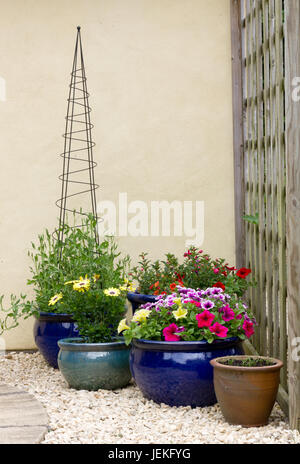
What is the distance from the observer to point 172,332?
3.32 metres

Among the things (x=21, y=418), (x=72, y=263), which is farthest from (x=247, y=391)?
(x=72, y=263)

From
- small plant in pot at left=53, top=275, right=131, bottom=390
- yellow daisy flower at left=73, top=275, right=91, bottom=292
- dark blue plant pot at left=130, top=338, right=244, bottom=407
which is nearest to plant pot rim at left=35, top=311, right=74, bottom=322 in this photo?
small plant in pot at left=53, top=275, right=131, bottom=390

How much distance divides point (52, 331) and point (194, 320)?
48.2 inches

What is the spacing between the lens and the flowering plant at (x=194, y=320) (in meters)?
3.26

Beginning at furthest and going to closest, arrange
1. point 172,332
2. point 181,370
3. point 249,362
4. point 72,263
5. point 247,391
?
point 72,263 → point 172,332 → point 181,370 → point 249,362 → point 247,391

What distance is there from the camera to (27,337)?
4918mm

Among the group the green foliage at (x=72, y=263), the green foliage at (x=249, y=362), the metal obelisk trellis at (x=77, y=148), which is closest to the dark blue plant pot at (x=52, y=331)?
the green foliage at (x=72, y=263)

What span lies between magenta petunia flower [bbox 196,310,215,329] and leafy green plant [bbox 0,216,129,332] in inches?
36.8

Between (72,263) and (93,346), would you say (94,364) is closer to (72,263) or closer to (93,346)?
(93,346)

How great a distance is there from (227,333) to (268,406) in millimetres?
519

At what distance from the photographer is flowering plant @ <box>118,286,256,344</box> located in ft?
10.7

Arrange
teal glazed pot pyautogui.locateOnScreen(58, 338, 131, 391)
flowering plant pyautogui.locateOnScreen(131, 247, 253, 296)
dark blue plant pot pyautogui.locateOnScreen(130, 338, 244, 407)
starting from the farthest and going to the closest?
1. flowering plant pyautogui.locateOnScreen(131, 247, 253, 296)
2. teal glazed pot pyautogui.locateOnScreen(58, 338, 131, 391)
3. dark blue plant pot pyautogui.locateOnScreen(130, 338, 244, 407)

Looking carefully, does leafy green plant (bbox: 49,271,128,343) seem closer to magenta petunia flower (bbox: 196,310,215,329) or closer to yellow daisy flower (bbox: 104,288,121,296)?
yellow daisy flower (bbox: 104,288,121,296)
